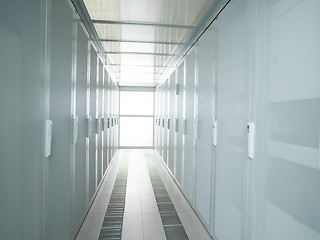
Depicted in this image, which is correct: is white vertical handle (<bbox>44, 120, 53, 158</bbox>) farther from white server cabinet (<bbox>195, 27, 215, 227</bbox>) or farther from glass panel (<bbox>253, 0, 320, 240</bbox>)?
white server cabinet (<bbox>195, 27, 215, 227</bbox>)

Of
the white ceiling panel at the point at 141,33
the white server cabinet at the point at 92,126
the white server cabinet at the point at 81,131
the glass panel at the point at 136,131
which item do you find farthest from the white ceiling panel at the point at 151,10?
the glass panel at the point at 136,131

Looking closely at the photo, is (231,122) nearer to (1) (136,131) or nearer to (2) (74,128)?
(2) (74,128)

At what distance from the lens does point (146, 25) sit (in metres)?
3.09

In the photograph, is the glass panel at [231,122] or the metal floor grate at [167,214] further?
the metal floor grate at [167,214]

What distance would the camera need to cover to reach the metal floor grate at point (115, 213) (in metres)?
2.56

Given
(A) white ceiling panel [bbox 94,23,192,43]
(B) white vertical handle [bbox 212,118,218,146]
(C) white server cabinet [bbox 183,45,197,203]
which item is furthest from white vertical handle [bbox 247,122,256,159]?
(A) white ceiling panel [bbox 94,23,192,43]

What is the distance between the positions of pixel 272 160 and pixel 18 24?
5.63ft

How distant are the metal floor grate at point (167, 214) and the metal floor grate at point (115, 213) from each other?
1.79 ft

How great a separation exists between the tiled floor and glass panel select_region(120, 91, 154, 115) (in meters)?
4.60

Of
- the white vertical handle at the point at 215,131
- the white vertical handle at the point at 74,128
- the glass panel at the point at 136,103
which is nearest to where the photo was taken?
the white vertical handle at the point at 74,128

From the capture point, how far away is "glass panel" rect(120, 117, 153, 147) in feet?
30.8

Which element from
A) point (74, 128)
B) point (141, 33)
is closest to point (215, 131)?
point (74, 128)

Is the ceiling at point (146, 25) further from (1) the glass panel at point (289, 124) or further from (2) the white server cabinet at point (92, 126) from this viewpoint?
(1) the glass panel at point (289, 124)

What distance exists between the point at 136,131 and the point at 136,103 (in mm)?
1163
